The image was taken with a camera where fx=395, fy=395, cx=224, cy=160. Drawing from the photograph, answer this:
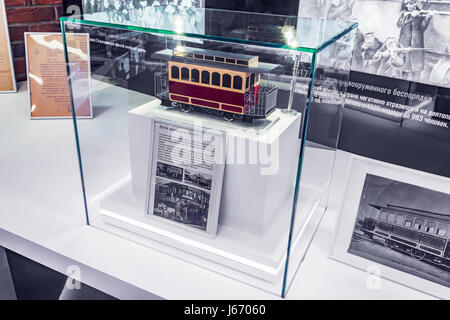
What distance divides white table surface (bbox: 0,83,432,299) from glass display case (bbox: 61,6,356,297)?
3 cm

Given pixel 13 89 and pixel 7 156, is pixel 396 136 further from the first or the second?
pixel 13 89

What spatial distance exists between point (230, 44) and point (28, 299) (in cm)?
90

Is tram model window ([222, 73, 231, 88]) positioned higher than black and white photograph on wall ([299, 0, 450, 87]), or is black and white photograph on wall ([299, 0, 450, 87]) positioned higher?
black and white photograph on wall ([299, 0, 450, 87])

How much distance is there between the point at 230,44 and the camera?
822 mm

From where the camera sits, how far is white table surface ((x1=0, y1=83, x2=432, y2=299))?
3.03 ft

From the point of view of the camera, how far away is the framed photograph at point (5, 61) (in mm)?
1981

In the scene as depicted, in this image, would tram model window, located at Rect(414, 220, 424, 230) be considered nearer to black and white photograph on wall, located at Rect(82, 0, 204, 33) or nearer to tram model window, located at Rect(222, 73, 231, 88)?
tram model window, located at Rect(222, 73, 231, 88)

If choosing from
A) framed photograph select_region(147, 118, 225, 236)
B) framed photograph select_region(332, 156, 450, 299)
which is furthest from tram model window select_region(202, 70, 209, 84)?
framed photograph select_region(332, 156, 450, 299)

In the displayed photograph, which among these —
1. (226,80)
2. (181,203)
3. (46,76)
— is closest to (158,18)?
(226,80)

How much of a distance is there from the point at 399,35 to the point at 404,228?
2.20ft

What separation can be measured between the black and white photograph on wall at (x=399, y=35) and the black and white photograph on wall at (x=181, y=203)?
2.56 ft

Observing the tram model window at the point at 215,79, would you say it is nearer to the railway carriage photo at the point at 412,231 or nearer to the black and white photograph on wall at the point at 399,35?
the railway carriage photo at the point at 412,231

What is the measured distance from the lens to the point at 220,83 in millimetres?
931

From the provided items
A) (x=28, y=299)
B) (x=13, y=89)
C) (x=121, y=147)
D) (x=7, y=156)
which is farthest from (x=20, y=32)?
(x=28, y=299)
